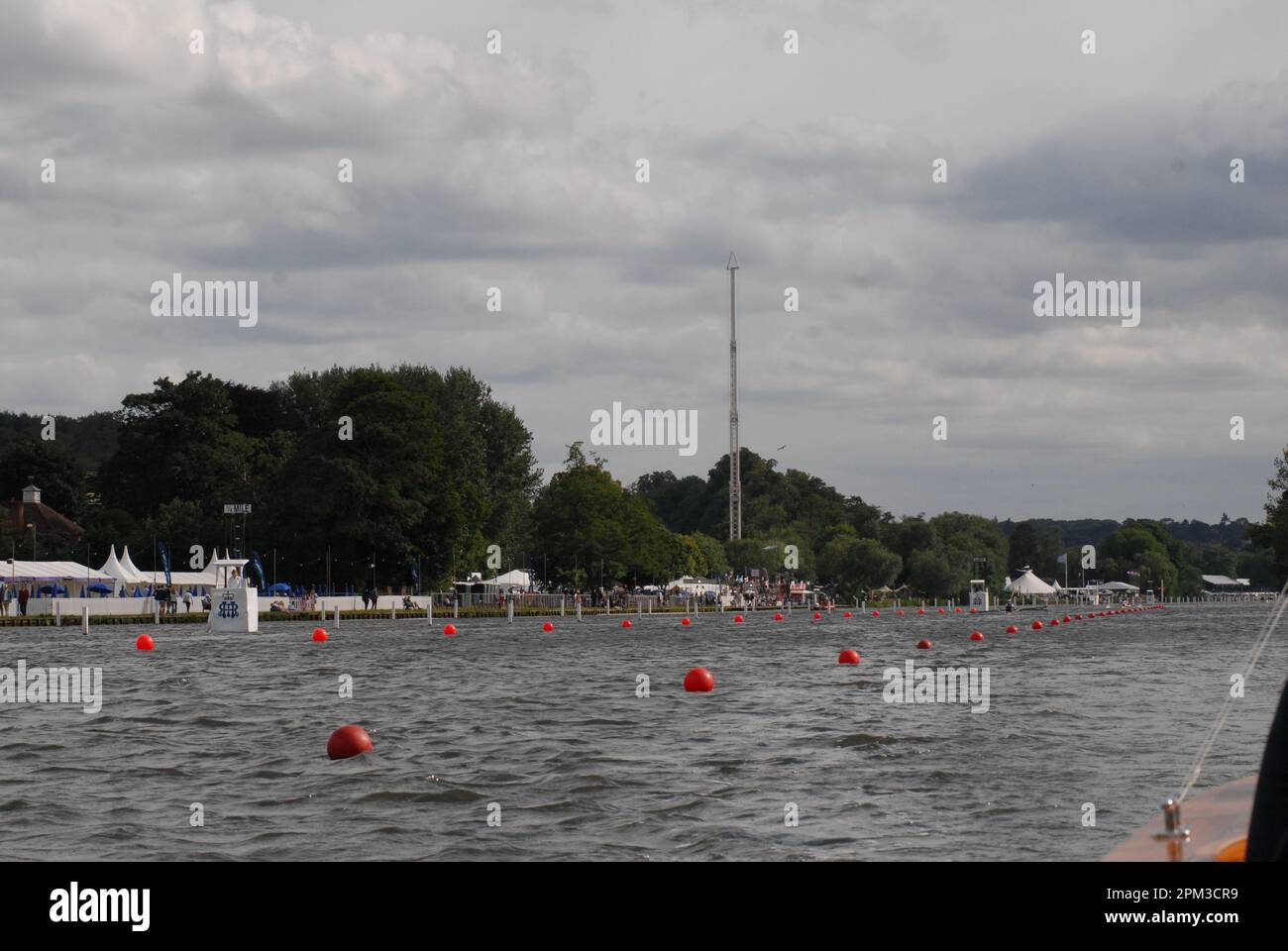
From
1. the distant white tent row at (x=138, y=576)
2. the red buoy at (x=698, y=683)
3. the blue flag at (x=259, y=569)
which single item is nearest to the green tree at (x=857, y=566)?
the blue flag at (x=259, y=569)

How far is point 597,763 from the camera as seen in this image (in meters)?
18.2

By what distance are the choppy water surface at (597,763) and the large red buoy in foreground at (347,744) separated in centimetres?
23

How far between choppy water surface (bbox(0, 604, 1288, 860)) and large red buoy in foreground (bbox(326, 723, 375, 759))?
230 mm

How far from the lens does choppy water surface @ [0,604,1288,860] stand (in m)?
13.5

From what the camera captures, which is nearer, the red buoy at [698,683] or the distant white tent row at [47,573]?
the red buoy at [698,683]

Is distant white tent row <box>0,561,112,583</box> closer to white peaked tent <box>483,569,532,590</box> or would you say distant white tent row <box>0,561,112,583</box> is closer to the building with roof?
the building with roof

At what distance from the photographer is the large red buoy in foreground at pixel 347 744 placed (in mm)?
18828

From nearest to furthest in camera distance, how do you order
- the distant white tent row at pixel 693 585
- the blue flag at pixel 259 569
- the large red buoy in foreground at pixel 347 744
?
the large red buoy in foreground at pixel 347 744, the blue flag at pixel 259 569, the distant white tent row at pixel 693 585

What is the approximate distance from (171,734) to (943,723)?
1162 centimetres

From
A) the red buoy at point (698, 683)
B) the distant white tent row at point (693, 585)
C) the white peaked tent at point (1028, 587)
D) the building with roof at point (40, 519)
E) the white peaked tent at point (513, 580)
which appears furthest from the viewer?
the white peaked tent at point (1028, 587)

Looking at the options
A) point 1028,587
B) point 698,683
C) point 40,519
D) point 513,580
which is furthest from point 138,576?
point 1028,587

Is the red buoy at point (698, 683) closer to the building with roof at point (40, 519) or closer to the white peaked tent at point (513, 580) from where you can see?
the white peaked tent at point (513, 580)

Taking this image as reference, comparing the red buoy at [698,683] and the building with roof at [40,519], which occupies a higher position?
the building with roof at [40,519]

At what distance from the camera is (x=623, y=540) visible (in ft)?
369
